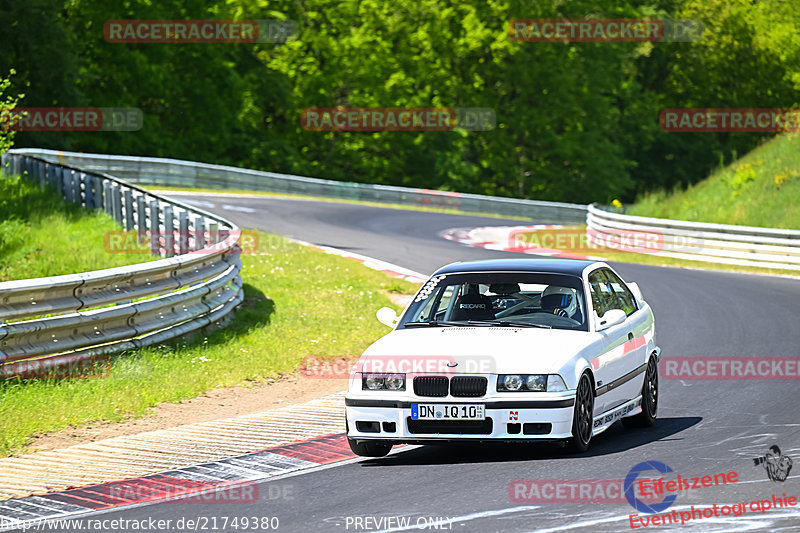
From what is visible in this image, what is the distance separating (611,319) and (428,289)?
151 cm

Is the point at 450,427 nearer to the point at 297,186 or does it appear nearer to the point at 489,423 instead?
the point at 489,423

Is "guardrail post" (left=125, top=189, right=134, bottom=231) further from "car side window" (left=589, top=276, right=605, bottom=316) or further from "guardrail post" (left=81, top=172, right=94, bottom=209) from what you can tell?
"car side window" (left=589, top=276, right=605, bottom=316)

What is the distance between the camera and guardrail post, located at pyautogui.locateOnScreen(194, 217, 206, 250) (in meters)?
18.3

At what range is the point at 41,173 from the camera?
2714cm

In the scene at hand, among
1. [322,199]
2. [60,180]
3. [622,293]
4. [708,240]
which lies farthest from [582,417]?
[322,199]

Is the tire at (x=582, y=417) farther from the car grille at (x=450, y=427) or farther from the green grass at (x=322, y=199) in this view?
the green grass at (x=322, y=199)

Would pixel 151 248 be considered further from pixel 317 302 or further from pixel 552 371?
pixel 552 371

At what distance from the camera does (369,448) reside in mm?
8938

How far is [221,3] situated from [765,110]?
1288 inches

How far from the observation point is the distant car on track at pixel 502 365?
8430mm

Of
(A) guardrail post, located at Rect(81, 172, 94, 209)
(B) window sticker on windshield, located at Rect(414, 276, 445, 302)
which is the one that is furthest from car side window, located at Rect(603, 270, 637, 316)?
(A) guardrail post, located at Rect(81, 172, 94, 209)

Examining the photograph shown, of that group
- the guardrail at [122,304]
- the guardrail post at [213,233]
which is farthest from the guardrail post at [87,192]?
the guardrail post at [213,233]

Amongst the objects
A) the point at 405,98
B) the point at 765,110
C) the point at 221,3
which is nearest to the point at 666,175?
the point at 765,110

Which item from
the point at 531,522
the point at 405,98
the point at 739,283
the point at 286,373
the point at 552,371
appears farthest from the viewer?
the point at 405,98
